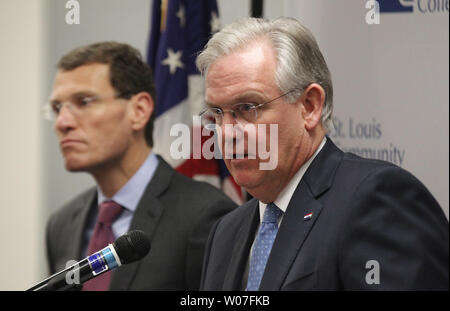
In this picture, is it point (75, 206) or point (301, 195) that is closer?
point (301, 195)

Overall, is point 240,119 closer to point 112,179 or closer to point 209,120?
point 209,120

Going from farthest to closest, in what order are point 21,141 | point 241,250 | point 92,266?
point 21,141 → point 241,250 → point 92,266

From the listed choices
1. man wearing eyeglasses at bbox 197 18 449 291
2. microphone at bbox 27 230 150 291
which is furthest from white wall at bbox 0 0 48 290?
microphone at bbox 27 230 150 291

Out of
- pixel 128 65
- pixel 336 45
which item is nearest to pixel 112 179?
pixel 128 65

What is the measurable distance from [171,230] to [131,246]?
1.25 meters

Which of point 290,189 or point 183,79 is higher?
point 183,79

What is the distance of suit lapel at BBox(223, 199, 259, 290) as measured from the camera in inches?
88.4

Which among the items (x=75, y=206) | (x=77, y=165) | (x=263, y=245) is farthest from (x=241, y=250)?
(x=75, y=206)

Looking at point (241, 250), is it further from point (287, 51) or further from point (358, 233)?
point (287, 51)

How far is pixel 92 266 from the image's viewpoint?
1748 millimetres

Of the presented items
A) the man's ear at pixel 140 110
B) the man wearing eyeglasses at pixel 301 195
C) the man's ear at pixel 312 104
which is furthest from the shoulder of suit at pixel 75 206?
the man's ear at pixel 312 104

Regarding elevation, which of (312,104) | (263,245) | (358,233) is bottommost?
(263,245)

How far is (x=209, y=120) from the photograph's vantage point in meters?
3.15

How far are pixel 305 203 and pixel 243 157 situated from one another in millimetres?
219
